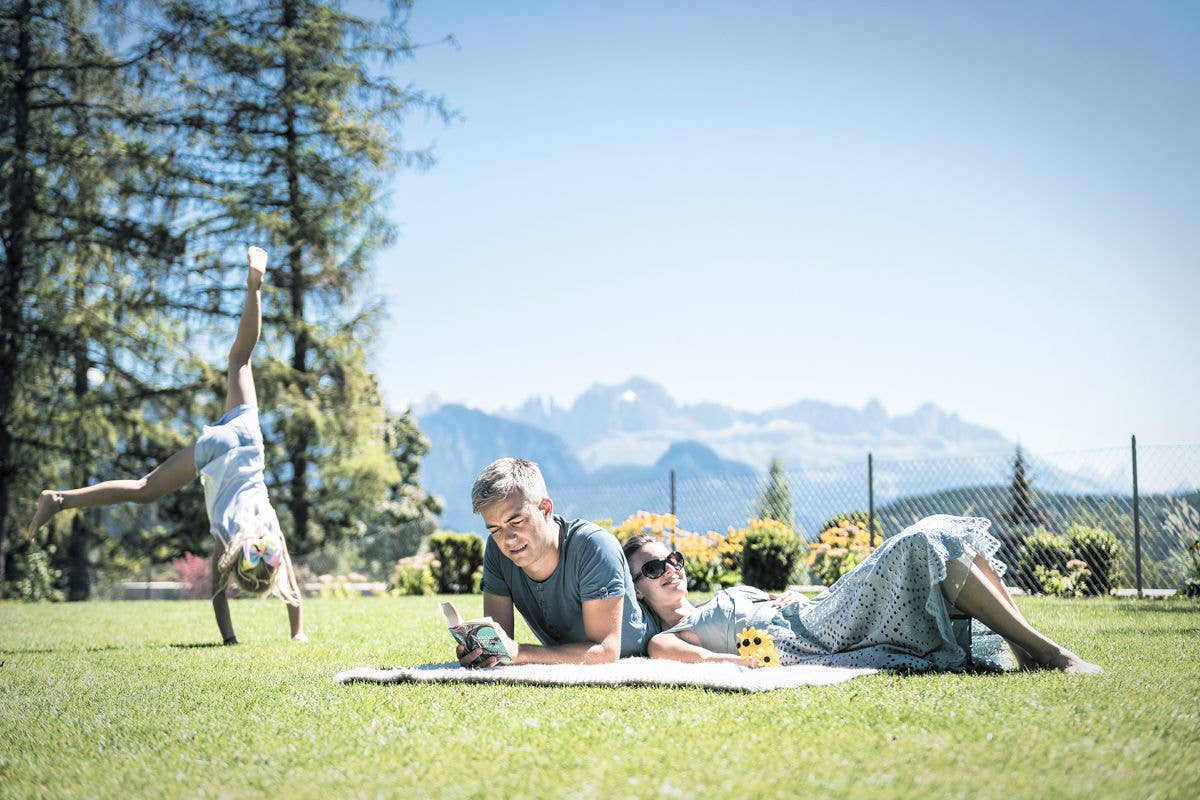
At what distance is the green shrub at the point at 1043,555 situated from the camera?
36.5 feet

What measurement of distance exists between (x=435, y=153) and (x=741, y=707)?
57.1 feet

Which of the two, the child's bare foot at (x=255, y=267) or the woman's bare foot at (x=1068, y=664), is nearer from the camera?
the woman's bare foot at (x=1068, y=664)

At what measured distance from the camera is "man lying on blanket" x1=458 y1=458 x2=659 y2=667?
4000mm

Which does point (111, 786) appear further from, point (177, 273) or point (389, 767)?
point (177, 273)

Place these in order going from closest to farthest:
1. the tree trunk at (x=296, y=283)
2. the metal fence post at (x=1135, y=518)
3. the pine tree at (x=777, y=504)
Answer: the metal fence post at (x=1135, y=518)
the pine tree at (x=777, y=504)
the tree trunk at (x=296, y=283)

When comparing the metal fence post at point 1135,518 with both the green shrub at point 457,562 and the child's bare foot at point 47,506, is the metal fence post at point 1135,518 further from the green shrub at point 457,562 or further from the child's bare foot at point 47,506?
the child's bare foot at point 47,506

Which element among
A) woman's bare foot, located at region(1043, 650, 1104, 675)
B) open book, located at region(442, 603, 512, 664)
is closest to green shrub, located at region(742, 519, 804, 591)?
woman's bare foot, located at region(1043, 650, 1104, 675)

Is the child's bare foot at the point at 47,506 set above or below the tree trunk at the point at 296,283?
below

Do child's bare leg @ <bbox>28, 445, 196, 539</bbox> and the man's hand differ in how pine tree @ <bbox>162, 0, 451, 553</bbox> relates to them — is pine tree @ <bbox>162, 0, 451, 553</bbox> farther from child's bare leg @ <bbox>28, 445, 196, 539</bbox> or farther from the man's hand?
the man's hand

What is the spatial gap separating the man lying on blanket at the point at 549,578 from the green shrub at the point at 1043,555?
26.5ft

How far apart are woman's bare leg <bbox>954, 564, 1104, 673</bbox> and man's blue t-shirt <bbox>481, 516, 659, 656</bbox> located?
4.70ft

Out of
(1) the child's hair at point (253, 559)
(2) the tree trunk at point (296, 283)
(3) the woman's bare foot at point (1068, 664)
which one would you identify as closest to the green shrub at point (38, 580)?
(2) the tree trunk at point (296, 283)

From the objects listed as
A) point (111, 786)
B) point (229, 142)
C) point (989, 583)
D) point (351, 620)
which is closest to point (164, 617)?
point (351, 620)

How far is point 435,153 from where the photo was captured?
19.3 m
